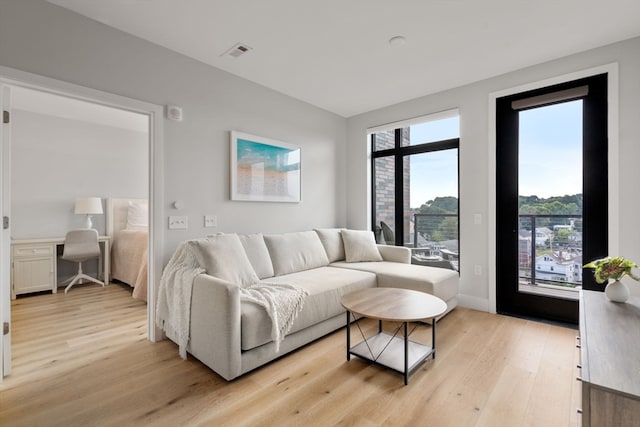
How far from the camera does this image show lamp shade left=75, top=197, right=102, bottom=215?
4254 mm

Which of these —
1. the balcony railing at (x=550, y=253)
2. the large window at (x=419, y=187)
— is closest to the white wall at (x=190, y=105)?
the large window at (x=419, y=187)

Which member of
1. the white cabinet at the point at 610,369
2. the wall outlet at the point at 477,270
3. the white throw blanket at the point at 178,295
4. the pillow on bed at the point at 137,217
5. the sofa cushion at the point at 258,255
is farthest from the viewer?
the pillow on bed at the point at 137,217

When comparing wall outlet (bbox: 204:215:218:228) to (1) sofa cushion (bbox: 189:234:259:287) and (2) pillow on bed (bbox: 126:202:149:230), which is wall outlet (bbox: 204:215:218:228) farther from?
(2) pillow on bed (bbox: 126:202:149:230)

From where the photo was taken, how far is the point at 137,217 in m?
4.67

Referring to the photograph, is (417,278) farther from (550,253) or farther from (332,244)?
(550,253)

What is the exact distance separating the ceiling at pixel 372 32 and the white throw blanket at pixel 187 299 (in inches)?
68.9

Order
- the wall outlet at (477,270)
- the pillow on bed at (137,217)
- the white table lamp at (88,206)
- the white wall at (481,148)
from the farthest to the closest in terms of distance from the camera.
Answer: the pillow on bed at (137,217)
the white table lamp at (88,206)
the wall outlet at (477,270)
the white wall at (481,148)

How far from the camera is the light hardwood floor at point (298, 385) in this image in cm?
153

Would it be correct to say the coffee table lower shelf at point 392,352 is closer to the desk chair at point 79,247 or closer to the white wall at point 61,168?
the desk chair at point 79,247

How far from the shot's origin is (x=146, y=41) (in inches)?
94.7

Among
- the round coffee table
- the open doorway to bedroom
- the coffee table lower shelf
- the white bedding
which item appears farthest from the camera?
the white bedding

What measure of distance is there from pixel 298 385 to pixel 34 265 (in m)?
4.08

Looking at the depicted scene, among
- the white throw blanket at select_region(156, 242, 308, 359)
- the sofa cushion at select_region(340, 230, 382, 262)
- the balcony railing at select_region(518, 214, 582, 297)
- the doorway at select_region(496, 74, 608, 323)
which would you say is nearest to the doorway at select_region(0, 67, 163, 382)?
the white throw blanket at select_region(156, 242, 308, 359)

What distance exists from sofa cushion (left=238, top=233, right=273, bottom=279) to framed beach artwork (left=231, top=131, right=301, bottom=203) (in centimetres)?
52
